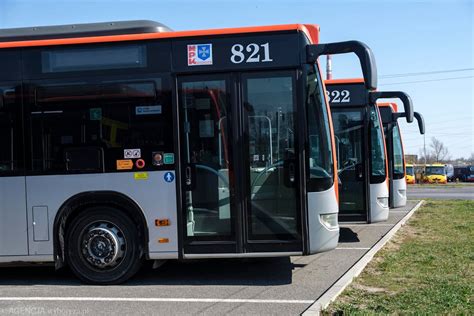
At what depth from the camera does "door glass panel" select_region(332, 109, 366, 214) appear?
1146cm

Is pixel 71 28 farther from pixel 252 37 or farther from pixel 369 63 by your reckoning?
pixel 369 63

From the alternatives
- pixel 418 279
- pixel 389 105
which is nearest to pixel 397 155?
pixel 389 105

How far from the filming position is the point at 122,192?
7.36 m

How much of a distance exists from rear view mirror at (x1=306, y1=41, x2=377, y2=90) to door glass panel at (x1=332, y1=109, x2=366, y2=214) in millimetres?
4660

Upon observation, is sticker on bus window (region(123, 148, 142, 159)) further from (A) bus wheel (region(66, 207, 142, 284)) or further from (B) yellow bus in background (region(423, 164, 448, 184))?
(B) yellow bus in background (region(423, 164, 448, 184))

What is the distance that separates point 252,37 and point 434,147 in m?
128

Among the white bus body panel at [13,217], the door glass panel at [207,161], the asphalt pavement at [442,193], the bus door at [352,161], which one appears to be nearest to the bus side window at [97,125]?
the door glass panel at [207,161]

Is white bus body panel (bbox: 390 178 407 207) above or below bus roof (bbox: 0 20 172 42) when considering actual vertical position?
below

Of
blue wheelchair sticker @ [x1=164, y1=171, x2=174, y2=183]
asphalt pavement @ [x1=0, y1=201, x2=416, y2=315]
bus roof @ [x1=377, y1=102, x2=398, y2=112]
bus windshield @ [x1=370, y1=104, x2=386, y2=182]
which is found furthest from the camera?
bus roof @ [x1=377, y1=102, x2=398, y2=112]

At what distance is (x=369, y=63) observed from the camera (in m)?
6.65

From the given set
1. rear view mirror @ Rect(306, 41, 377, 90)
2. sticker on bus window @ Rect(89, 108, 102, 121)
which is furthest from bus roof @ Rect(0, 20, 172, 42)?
rear view mirror @ Rect(306, 41, 377, 90)

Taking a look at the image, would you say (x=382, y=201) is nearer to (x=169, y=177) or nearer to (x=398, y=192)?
(x=398, y=192)

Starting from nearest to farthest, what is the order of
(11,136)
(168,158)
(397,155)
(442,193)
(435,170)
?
(168,158)
(11,136)
(397,155)
(442,193)
(435,170)

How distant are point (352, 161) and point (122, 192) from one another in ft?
19.4
